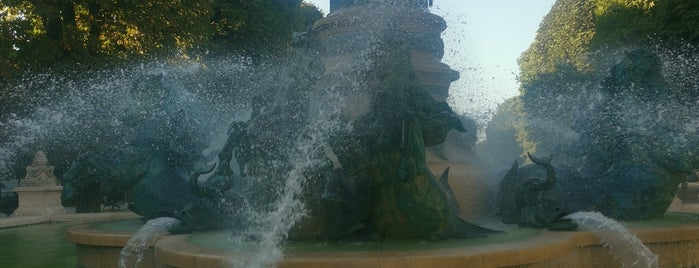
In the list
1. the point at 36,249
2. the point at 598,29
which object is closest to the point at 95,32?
the point at 36,249

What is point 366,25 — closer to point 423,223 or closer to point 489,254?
point 423,223

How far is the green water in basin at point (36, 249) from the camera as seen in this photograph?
27.4 ft

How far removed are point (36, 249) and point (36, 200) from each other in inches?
465

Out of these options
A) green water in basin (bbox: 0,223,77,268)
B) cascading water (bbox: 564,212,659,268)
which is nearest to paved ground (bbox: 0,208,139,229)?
green water in basin (bbox: 0,223,77,268)

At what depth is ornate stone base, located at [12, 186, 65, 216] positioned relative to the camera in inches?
802

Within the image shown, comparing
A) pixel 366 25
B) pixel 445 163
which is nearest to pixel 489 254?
pixel 445 163

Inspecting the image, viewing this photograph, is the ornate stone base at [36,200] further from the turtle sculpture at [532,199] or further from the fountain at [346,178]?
the turtle sculpture at [532,199]

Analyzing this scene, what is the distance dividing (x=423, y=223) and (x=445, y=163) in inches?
84.9

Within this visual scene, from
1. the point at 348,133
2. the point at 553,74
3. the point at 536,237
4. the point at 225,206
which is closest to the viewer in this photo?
the point at 536,237

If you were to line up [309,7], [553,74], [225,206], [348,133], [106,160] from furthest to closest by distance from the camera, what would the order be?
[309,7], [553,74], [106,160], [225,206], [348,133]

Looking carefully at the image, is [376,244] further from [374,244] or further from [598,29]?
[598,29]

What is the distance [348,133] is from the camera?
262 inches

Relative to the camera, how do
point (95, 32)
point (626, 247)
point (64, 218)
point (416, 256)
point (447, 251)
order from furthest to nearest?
point (95, 32) → point (64, 218) → point (626, 247) → point (447, 251) → point (416, 256)

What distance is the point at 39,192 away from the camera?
811 inches
